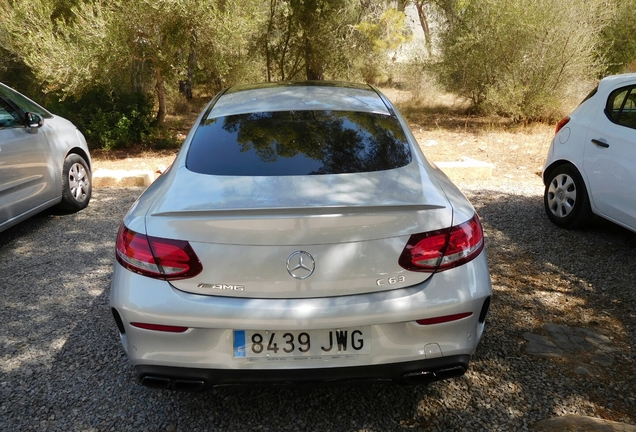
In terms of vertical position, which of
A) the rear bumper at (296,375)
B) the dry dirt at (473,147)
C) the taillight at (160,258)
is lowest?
the dry dirt at (473,147)

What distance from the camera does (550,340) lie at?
3.60 meters

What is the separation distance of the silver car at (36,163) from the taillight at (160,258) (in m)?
3.44

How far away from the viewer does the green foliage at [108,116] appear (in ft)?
36.3

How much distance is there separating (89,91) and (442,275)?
10.4 m

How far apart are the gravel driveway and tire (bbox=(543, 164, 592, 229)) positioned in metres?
0.38

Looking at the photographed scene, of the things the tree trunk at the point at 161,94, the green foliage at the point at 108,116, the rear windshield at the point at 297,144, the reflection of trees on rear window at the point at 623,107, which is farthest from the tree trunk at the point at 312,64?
the rear windshield at the point at 297,144

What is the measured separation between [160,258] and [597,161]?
14.4 ft

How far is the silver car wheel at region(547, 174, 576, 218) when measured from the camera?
5.59 m

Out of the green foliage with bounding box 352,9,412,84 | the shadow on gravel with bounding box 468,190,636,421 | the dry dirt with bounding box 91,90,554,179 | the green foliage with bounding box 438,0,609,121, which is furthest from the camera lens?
the green foliage with bounding box 352,9,412,84

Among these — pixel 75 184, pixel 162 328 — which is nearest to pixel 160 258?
pixel 162 328

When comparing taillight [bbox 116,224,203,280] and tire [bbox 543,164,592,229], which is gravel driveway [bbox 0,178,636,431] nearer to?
tire [bbox 543,164,592,229]

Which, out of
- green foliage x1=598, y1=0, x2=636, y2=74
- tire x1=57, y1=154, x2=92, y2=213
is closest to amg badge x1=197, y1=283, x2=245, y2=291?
tire x1=57, y1=154, x2=92, y2=213

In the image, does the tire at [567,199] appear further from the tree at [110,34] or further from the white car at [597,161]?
the tree at [110,34]

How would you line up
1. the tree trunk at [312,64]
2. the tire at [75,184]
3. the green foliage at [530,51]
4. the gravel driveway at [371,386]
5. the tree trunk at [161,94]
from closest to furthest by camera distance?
the gravel driveway at [371,386], the tire at [75,184], the tree trunk at [161,94], the green foliage at [530,51], the tree trunk at [312,64]
